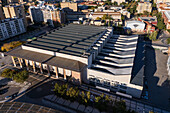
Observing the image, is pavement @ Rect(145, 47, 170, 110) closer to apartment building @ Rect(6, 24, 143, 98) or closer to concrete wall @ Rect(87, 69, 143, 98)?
concrete wall @ Rect(87, 69, 143, 98)

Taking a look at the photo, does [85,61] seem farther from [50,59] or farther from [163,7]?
[163,7]

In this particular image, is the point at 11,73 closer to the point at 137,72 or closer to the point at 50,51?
the point at 50,51

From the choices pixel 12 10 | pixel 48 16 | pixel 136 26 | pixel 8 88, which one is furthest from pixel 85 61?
pixel 48 16

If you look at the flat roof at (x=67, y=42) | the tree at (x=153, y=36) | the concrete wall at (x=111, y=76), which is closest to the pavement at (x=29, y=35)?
the flat roof at (x=67, y=42)

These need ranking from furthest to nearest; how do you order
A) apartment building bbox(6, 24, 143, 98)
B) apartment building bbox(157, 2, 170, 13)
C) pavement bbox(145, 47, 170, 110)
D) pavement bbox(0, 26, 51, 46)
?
1. apartment building bbox(157, 2, 170, 13)
2. pavement bbox(0, 26, 51, 46)
3. apartment building bbox(6, 24, 143, 98)
4. pavement bbox(145, 47, 170, 110)

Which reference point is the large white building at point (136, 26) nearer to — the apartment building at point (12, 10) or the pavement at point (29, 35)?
the pavement at point (29, 35)

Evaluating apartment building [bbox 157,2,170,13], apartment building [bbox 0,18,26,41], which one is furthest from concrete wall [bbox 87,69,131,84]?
apartment building [bbox 157,2,170,13]

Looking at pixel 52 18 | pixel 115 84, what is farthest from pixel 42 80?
pixel 52 18
